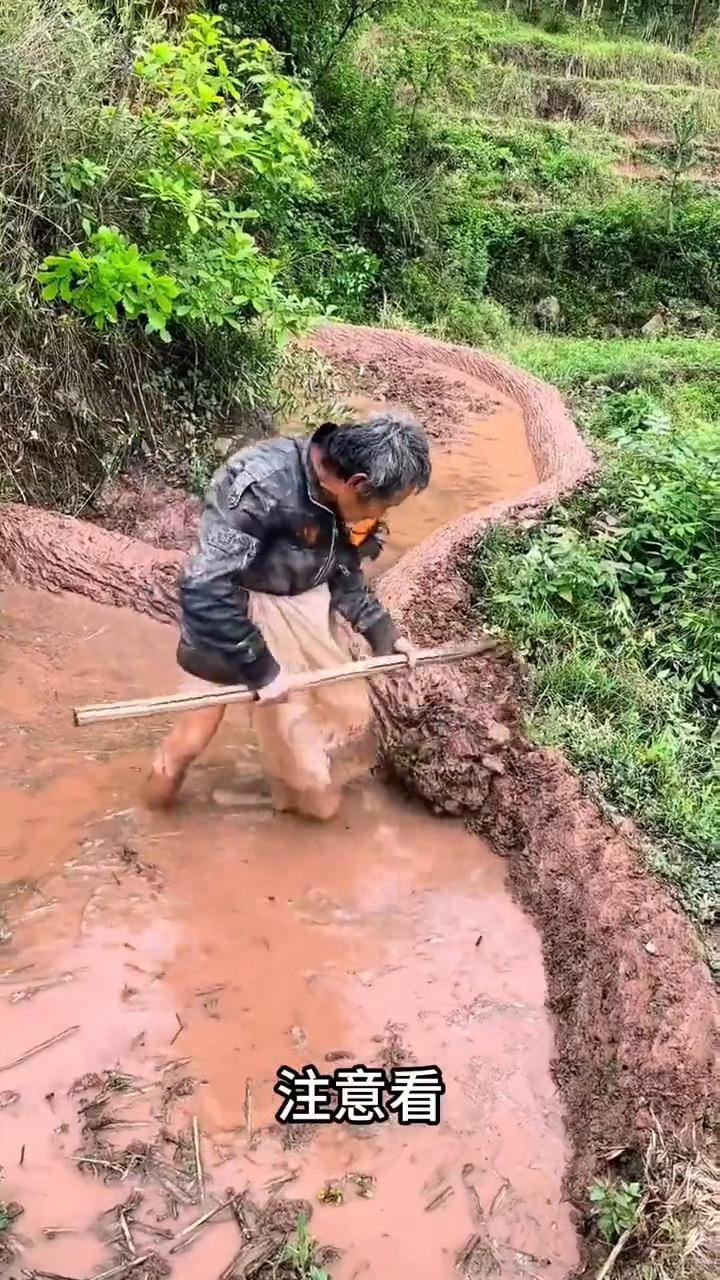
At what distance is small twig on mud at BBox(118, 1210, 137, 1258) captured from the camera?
2.28m

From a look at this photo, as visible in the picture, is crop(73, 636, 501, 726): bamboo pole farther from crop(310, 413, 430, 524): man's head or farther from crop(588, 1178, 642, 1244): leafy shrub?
crop(588, 1178, 642, 1244): leafy shrub

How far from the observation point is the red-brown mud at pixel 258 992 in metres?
2.48

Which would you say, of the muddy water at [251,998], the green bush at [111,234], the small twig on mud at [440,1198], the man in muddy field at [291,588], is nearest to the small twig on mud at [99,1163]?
the muddy water at [251,998]

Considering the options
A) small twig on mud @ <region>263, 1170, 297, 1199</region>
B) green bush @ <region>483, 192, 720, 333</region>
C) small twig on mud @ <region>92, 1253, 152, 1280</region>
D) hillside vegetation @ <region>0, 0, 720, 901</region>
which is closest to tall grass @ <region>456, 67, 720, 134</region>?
green bush @ <region>483, 192, 720, 333</region>

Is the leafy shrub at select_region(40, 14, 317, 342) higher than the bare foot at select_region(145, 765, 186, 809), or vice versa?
the leafy shrub at select_region(40, 14, 317, 342)

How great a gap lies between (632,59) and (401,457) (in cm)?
2088

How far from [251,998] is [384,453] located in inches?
62.3

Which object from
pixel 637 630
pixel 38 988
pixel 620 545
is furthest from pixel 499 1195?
pixel 620 545

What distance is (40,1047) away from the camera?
2.76 meters

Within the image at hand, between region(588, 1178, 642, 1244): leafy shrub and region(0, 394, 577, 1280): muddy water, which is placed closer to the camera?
region(588, 1178, 642, 1244): leafy shrub

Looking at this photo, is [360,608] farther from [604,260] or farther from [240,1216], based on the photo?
[604,260]

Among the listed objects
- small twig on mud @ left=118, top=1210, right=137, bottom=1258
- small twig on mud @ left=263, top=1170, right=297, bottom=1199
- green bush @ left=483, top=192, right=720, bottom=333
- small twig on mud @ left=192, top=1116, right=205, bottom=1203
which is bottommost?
green bush @ left=483, top=192, right=720, bottom=333

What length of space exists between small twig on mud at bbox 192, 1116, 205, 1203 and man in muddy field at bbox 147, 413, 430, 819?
3.83 ft

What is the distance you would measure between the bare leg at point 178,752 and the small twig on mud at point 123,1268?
5.10ft
